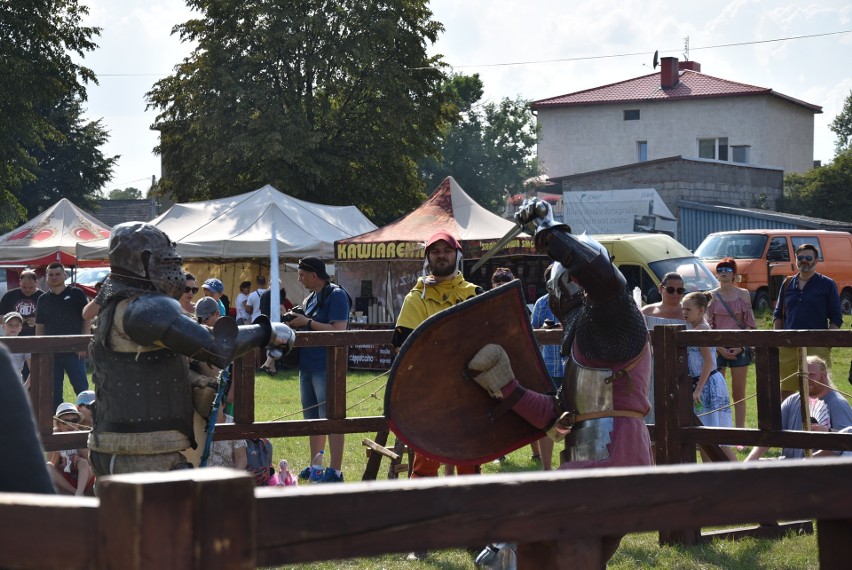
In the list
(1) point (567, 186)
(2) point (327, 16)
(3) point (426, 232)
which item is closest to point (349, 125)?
(2) point (327, 16)

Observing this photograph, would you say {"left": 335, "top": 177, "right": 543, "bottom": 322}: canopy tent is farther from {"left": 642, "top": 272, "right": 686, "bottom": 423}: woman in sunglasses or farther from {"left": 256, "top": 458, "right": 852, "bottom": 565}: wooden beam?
{"left": 256, "top": 458, "right": 852, "bottom": 565}: wooden beam

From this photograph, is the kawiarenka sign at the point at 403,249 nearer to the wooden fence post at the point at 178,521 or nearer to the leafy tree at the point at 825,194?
the wooden fence post at the point at 178,521

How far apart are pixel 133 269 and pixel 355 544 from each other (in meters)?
2.62

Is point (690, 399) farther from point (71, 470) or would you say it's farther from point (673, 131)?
point (673, 131)

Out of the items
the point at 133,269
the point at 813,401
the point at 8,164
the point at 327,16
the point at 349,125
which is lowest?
the point at 813,401

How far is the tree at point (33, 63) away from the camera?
840 inches

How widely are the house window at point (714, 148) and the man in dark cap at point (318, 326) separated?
37.0m

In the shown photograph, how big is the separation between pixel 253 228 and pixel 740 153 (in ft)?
98.4

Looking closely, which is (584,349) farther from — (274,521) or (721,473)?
(274,521)

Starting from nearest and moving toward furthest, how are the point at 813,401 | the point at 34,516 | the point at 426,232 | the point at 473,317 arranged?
the point at 34,516
the point at 473,317
the point at 813,401
the point at 426,232

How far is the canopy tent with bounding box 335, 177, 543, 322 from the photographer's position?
1535 centimetres

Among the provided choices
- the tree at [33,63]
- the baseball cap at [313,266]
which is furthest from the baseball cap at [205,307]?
the tree at [33,63]

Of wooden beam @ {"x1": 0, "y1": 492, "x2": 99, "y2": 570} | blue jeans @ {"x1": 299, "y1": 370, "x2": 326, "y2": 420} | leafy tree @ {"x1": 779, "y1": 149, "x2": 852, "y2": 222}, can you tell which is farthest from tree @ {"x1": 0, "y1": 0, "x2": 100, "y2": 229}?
leafy tree @ {"x1": 779, "y1": 149, "x2": 852, "y2": 222}

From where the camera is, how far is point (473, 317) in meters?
3.89
